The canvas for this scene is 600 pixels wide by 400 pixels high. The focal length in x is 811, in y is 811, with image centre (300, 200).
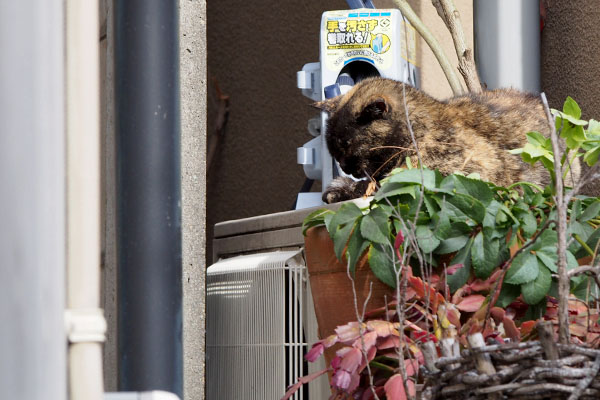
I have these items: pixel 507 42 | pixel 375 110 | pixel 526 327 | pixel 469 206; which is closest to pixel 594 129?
pixel 469 206

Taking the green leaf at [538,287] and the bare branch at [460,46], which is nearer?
the green leaf at [538,287]

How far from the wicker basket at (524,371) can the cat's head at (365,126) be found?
4.15 ft

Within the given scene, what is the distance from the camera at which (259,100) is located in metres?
3.41

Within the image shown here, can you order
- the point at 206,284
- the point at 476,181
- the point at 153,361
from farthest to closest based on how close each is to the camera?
the point at 206,284 < the point at 476,181 < the point at 153,361

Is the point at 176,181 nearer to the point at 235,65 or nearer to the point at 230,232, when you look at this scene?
the point at 230,232

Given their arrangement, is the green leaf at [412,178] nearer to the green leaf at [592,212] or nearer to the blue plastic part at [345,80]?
the green leaf at [592,212]

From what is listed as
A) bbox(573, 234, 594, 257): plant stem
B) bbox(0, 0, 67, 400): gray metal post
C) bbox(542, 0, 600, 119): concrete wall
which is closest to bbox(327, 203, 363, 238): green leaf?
bbox(573, 234, 594, 257): plant stem

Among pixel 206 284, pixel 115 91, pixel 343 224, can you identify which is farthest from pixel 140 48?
pixel 206 284

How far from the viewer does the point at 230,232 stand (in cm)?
207

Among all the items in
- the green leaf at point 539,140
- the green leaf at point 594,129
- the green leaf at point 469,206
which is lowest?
the green leaf at point 469,206

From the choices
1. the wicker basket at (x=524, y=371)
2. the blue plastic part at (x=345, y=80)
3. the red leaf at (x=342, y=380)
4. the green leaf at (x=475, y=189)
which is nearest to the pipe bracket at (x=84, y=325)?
the wicker basket at (x=524, y=371)

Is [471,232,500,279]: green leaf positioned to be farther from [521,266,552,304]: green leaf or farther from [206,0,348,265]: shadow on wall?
[206,0,348,265]: shadow on wall

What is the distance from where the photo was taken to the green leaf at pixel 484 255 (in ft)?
4.13

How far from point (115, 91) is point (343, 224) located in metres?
0.76
